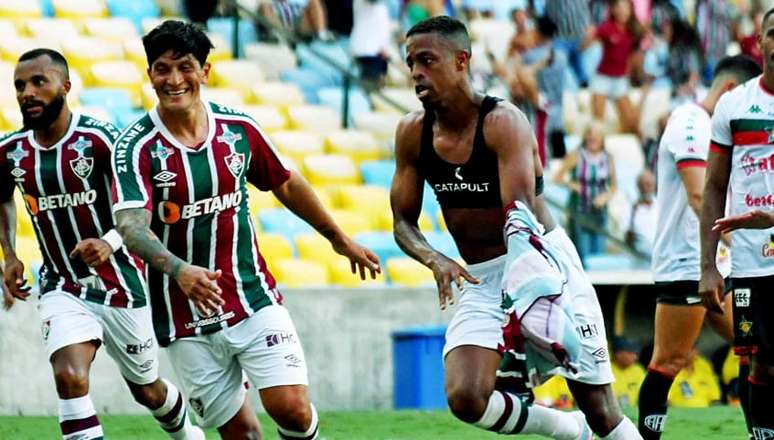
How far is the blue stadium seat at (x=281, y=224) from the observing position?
15.6 meters

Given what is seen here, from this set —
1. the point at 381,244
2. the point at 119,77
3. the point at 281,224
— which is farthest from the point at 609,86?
the point at 119,77

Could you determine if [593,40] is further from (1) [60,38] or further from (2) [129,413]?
(2) [129,413]

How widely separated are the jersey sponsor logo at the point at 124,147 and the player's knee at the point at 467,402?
5.82ft

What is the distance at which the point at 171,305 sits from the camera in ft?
25.5

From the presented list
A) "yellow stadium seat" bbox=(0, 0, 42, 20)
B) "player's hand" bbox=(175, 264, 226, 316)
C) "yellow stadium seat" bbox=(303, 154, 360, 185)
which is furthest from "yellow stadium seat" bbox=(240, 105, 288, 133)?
"player's hand" bbox=(175, 264, 226, 316)

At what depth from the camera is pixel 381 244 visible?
1577 centimetres

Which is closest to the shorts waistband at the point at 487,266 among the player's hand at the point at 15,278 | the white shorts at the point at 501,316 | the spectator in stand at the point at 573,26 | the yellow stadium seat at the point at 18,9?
the white shorts at the point at 501,316

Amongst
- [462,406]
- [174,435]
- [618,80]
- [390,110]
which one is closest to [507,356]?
[462,406]

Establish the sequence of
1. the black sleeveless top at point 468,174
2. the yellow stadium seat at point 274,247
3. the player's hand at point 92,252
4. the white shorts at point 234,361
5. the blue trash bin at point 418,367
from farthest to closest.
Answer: the yellow stadium seat at point 274,247 < the blue trash bin at point 418,367 < the player's hand at point 92,252 < the black sleeveless top at point 468,174 < the white shorts at point 234,361

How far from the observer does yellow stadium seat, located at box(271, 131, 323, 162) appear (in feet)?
55.0

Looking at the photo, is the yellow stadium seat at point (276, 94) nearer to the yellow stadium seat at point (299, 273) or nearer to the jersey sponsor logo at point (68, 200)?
the yellow stadium seat at point (299, 273)

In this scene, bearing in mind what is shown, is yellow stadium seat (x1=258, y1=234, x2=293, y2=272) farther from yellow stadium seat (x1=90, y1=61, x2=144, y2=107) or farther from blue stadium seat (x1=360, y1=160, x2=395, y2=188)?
yellow stadium seat (x1=90, y1=61, x2=144, y2=107)

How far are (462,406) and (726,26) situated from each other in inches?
597

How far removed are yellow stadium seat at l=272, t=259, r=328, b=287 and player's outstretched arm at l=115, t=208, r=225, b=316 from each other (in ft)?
23.6
